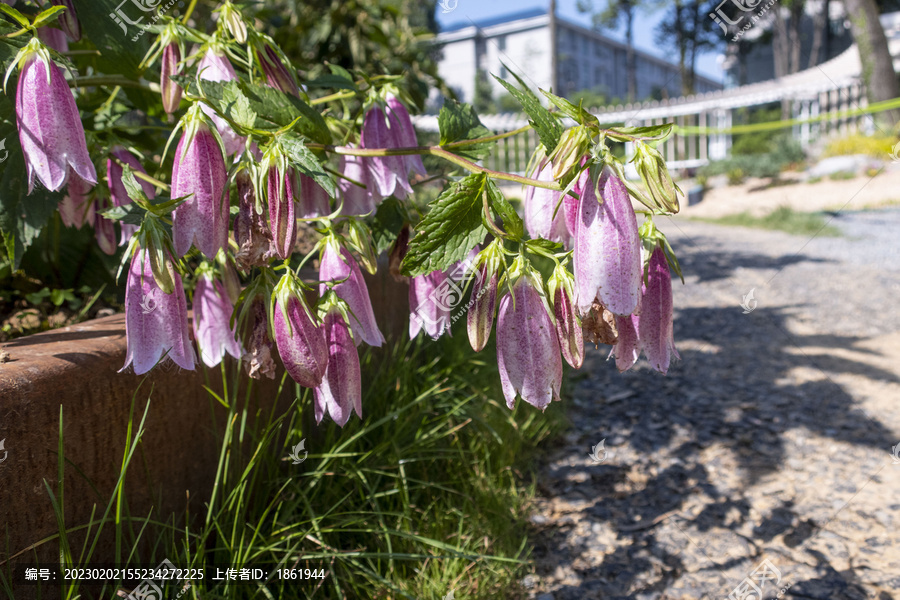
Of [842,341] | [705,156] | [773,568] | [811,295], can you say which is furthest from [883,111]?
[773,568]

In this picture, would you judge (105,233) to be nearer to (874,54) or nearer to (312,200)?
(312,200)

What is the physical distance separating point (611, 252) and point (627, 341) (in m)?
0.17

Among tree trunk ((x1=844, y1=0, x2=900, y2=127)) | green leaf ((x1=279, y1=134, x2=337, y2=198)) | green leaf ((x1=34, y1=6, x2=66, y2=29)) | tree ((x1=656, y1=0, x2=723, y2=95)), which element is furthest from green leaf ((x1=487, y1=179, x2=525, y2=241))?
tree ((x1=656, y1=0, x2=723, y2=95))

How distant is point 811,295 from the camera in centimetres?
517

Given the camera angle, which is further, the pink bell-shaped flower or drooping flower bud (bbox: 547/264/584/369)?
the pink bell-shaped flower

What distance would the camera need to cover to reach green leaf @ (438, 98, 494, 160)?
1142 mm

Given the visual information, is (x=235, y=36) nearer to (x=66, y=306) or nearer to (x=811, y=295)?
(x=66, y=306)

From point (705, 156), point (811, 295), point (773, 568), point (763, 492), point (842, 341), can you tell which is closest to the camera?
point (773, 568)

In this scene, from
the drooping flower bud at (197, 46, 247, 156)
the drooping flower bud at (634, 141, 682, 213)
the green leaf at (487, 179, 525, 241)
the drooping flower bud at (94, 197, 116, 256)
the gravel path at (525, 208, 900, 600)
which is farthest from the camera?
the gravel path at (525, 208, 900, 600)

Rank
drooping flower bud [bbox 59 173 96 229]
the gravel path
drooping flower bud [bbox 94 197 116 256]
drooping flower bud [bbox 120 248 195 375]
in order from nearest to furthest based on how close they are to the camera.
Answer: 1. drooping flower bud [bbox 120 248 195 375]
2. drooping flower bud [bbox 59 173 96 229]
3. drooping flower bud [bbox 94 197 116 256]
4. the gravel path

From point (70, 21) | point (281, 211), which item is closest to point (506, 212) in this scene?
point (281, 211)

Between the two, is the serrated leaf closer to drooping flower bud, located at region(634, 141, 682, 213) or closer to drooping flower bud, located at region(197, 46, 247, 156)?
drooping flower bud, located at region(197, 46, 247, 156)

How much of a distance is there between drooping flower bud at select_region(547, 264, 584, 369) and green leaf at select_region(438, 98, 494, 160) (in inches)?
14.3

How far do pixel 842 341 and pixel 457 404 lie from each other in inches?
119
